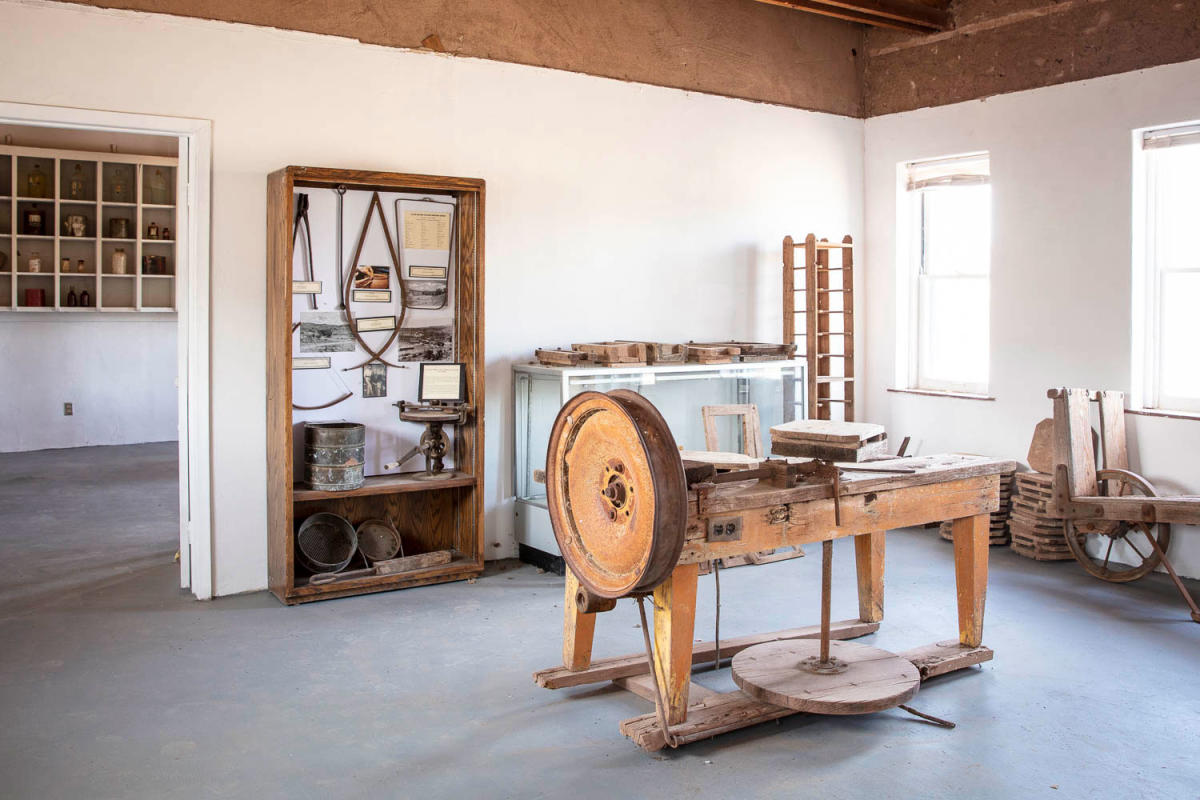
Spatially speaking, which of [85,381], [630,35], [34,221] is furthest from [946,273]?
[34,221]

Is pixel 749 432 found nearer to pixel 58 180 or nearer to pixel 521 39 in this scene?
pixel 521 39

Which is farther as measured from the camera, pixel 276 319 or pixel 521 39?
pixel 521 39

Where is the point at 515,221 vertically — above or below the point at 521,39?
below

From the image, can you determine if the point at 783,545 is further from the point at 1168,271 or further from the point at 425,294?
the point at 1168,271

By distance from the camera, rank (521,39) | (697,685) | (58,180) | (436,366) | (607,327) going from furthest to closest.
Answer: (58,180)
(607,327)
(521,39)
(436,366)
(697,685)

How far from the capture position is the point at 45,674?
4312mm

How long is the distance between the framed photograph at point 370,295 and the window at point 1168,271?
444 centimetres

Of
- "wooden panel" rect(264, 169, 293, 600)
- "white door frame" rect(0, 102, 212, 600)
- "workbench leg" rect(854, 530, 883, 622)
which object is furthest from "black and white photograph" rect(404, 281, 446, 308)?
"workbench leg" rect(854, 530, 883, 622)

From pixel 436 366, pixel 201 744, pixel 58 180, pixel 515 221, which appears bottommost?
pixel 201 744

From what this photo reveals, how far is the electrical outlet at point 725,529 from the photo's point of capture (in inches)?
141

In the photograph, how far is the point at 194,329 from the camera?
533 centimetres

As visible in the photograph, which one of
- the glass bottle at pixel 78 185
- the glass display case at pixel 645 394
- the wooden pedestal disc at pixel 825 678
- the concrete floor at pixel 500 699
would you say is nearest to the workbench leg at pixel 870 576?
the concrete floor at pixel 500 699

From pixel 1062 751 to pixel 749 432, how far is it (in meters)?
2.65

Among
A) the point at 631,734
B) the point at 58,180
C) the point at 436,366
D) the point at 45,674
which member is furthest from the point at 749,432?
the point at 58,180
